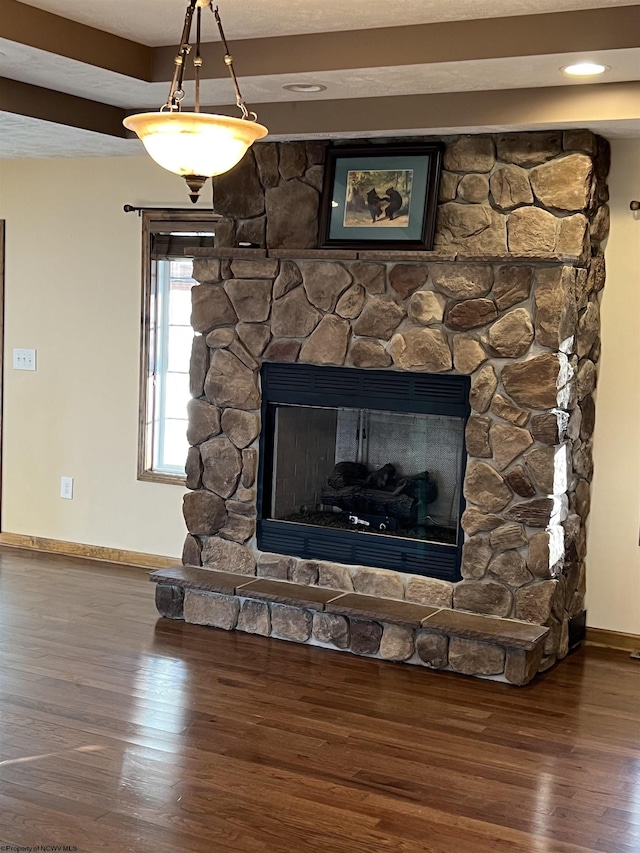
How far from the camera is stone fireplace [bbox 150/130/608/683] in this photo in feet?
14.0

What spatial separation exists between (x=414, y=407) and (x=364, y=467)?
497 mm

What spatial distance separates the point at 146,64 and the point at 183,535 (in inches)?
103

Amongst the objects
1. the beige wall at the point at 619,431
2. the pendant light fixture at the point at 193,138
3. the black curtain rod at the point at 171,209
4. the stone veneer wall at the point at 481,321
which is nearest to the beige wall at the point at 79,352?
the black curtain rod at the point at 171,209

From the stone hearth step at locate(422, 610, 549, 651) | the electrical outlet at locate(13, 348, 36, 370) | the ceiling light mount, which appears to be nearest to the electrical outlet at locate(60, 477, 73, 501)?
the electrical outlet at locate(13, 348, 36, 370)

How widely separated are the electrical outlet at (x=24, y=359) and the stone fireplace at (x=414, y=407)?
1.58 metres

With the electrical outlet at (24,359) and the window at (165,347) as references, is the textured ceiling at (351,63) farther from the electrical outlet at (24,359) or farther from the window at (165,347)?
the electrical outlet at (24,359)

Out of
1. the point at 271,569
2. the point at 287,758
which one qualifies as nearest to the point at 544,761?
the point at 287,758

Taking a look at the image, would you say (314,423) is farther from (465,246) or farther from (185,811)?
(185,811)

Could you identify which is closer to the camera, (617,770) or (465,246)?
(617,770)

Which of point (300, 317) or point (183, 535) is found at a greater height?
point (300, 317)

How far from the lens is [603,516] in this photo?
4695 mm

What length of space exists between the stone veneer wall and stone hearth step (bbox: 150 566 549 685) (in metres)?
0.11

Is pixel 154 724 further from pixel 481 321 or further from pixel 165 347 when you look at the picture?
pixel 165 347

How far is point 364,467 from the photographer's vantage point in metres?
4.91
